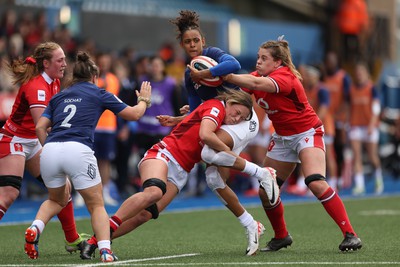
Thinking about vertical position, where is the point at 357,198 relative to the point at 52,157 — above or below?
below

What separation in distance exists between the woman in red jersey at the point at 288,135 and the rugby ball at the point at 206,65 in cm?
33

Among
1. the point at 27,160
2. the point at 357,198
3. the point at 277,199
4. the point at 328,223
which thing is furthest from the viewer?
the point at 357,198

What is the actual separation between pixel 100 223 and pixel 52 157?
0.68 metres

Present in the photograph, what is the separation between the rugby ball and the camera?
30.9 feet

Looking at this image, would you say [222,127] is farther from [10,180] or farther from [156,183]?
[10,180]

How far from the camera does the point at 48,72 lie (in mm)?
9906

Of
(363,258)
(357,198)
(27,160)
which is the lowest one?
(357,198)

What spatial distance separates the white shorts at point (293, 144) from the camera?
32.6ft

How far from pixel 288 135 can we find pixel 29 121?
8.05 feet

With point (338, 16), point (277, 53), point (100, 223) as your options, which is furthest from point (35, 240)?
point (338, 16)

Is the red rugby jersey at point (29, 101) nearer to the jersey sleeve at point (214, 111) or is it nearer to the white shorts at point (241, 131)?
the jersey sleeve at point (214, 111)

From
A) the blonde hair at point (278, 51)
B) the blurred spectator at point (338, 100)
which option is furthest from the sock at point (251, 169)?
the blurred spectator at point (338, 100)

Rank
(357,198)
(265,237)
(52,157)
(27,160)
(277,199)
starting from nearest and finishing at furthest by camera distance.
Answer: (52,157) → (277,199) → (27,160) → (265,237) → (357,198)

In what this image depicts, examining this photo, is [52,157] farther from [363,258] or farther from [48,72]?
[363,258]
